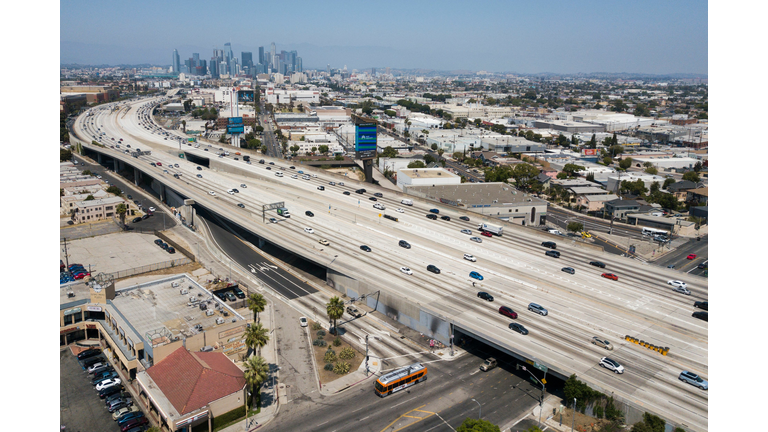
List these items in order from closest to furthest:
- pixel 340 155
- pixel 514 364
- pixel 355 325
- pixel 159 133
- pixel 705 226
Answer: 1. pixel 514 364
2. pixel 355 325
3. pixel 705 226
4. pixel 340 155
5. pixel 159 133

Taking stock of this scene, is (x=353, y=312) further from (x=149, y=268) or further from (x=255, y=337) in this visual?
(x=149, y=268)

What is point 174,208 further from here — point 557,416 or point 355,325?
point 557,416

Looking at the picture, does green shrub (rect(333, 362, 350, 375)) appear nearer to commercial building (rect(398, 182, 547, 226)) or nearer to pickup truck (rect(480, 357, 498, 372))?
pickup truck (rect(480, 357, 498, 372))

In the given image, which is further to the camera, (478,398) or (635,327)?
(635,327)

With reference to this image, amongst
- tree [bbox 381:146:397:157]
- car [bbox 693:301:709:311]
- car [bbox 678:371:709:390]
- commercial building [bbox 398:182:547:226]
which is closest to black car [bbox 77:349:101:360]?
car [bbox 678:371:709:390]

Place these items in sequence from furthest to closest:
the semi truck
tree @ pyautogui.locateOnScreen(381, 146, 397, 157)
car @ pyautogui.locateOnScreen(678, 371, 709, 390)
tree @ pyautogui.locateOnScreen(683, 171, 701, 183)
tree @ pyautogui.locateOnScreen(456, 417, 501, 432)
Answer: tree @ pyautogui.locateOnScreen(381, 146, 397, 157)
tree @ pyautogui.locateOnScreen(683, 171, 701, 183)
the semi truck
car @ pyautogui.locateOnScreen(678, 371, 709, 390)
tree @ pyautogui.locateOnScreen(456, 417, 501, 432)

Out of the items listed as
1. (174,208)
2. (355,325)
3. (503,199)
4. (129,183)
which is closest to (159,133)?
(129,183)
